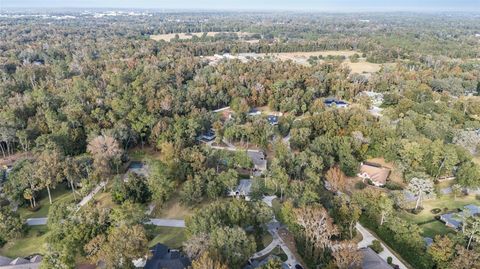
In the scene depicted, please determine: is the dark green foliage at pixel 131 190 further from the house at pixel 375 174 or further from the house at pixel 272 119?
the house at pixel 272 119

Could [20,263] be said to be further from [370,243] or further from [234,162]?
[370,243]

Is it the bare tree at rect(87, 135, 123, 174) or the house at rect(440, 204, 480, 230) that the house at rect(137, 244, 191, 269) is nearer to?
the bare tree at rect(87, 135, 123, 174)

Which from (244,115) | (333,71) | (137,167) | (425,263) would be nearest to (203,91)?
(244,115)

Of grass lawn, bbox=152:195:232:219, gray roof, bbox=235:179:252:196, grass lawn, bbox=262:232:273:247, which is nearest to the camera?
grass lawn, bbox=262:232:273:247

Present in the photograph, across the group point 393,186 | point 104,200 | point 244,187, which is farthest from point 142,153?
point 393,186

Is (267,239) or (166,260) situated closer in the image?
(166,260)

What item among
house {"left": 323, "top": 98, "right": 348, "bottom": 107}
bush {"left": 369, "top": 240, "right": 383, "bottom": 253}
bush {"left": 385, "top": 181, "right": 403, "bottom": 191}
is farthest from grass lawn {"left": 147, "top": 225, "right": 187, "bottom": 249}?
house {"left": 323, "top": 98, "right": 348, "bottom": 107}

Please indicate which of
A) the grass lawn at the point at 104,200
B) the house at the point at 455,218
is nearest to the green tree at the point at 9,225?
the grass lawn at the point at 104,200
